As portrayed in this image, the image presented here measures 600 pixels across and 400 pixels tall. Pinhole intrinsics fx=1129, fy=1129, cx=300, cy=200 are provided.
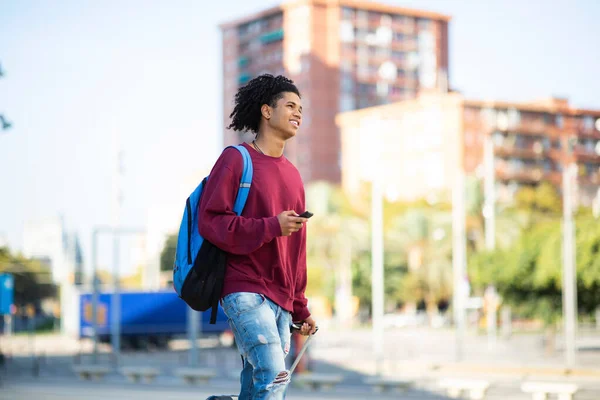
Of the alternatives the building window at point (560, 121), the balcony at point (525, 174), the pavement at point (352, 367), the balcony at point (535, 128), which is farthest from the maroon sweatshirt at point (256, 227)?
the building window at point (560, 121)

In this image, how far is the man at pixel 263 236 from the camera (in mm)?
4523

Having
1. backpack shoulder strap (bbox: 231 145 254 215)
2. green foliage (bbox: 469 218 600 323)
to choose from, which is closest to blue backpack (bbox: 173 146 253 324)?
backpack shoulder strap (bbox: 231 145 254 215)

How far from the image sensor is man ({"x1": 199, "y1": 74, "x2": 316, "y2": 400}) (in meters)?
4.52

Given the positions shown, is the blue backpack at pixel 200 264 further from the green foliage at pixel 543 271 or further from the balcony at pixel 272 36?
the balcony at pixel 272 36

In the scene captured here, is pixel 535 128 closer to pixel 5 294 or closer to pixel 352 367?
pixel 352 367

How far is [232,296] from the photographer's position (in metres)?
4.59

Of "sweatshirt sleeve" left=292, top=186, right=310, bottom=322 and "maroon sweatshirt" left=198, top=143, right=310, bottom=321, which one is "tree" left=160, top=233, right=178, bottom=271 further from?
"maroon sweatshirt" left=198, top=143, right=310, bottom=321

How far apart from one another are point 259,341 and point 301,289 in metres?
0.59

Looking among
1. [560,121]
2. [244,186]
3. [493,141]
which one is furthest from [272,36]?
[244,186]

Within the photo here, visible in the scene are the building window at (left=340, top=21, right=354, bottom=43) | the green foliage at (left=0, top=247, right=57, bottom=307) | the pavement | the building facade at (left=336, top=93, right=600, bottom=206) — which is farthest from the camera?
the building window at (left=340, top=21, right=354, bottom=43)

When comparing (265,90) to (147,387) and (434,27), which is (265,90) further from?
(434,27)

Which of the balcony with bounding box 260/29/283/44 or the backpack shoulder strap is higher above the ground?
the balcony with bounding box 260/29/283/44

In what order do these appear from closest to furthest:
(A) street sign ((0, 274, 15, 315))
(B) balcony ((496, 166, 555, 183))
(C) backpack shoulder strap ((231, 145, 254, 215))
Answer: (C) backpack shoulder strap ((231, 145, 254, 215))
(A) street sign ((0, 274, 15, 315))
(B) balcony ((496, 166, 555, 183))

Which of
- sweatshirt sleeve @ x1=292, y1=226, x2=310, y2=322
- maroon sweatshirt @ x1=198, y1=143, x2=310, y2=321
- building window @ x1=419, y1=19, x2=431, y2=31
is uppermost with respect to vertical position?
building window @ x1=419, y1=19, x2=431, y2=31
